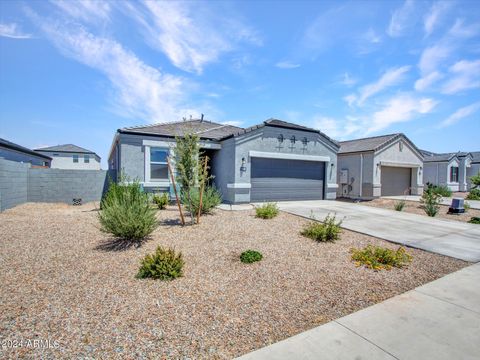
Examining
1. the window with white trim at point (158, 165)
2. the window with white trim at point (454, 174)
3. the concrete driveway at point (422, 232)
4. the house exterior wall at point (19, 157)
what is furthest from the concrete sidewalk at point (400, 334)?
the window with white trim at point (454, 174)

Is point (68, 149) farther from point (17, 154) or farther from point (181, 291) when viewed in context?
point (181, 291)

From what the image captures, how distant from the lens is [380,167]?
19.5 meters

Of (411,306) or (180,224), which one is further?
(180,224)

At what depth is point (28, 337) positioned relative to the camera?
296cm

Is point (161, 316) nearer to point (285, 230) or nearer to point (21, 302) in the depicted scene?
point (21, 302)

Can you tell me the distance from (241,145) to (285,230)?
21.8 feet

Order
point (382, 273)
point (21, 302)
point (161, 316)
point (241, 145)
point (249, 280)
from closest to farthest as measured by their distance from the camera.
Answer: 1. point (161, 316)
2. point (21, 302)
3. point (249, 280)
4. point (382, 273)
5. point (241, 145)

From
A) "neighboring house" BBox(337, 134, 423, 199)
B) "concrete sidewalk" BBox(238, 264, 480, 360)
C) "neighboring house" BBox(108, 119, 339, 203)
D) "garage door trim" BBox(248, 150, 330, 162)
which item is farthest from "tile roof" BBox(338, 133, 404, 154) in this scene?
"concrete sidewalk" BBox(238, 264, 480, 360)

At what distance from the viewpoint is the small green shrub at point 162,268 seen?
4.68 meters

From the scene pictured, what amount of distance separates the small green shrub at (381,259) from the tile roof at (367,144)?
14875 mm

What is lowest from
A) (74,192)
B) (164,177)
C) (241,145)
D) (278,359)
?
(278,359)

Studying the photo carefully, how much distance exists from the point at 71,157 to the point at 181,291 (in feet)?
147

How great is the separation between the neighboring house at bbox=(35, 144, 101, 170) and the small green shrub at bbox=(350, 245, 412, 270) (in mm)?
44022

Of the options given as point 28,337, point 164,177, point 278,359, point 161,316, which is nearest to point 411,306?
point 278,359
